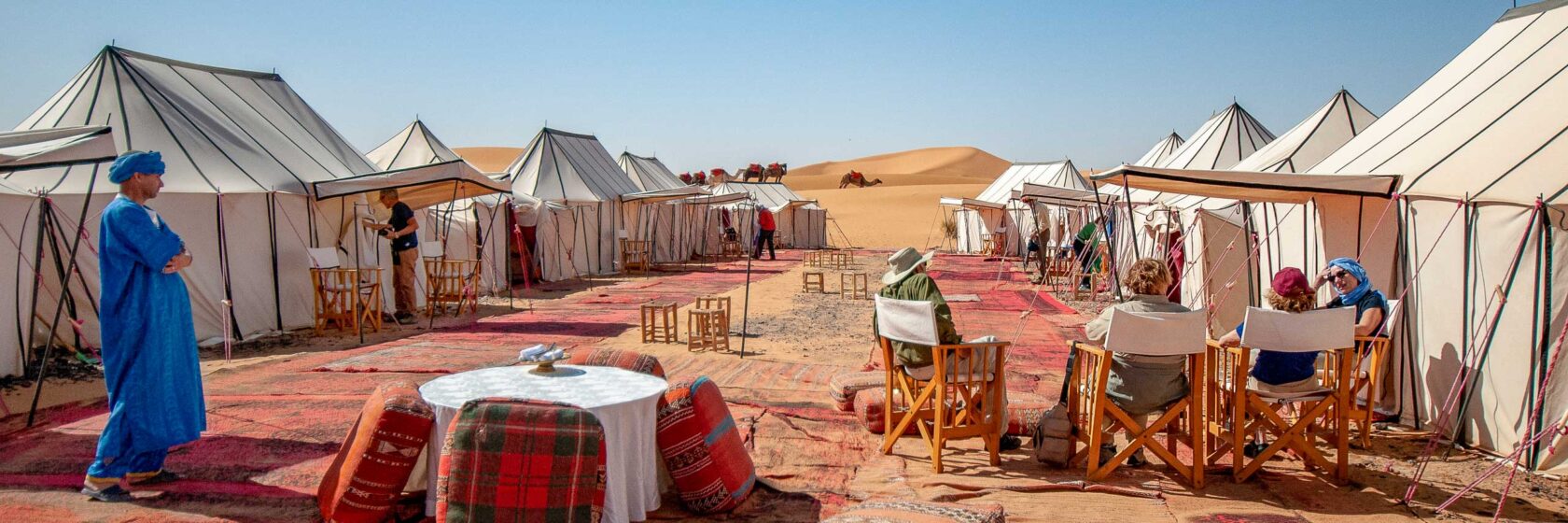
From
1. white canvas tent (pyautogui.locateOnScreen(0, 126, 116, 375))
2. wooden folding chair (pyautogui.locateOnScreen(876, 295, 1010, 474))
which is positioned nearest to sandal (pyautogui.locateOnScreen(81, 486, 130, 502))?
white canvas tent (pyautogui.locateOnScreen(0, 126, 116, 375))

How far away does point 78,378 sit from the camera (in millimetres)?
6766

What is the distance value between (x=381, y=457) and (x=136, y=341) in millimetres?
1418

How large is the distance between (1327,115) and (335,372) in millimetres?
9796

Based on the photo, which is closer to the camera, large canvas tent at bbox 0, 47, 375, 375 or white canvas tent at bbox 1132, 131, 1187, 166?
large canvas tent at bbox 0, 47, 375, 375

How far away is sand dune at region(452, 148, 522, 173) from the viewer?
7782cm

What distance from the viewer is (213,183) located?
342 inches

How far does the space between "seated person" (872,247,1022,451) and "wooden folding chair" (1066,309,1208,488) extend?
417 millimetres

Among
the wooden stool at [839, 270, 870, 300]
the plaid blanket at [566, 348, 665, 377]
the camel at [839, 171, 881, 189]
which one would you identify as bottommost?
the wooden stool at [839, 270, 870, 300]

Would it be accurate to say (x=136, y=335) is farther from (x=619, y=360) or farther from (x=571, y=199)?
(x=571, y=199)

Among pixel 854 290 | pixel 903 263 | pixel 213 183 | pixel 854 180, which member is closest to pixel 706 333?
pixel 903 263

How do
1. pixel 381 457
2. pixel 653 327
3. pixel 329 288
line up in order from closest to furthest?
pixel 381 457, pixel 653 327, pixel 329 288

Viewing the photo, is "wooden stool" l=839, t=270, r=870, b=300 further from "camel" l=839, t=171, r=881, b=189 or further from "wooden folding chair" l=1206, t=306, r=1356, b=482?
"camel" l=839, t=171, r=881, b=189

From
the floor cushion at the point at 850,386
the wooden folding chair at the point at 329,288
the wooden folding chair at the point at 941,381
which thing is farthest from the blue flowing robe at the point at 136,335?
the wooden folding chair at the point at 329,288

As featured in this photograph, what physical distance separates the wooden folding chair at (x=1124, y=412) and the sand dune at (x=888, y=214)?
25.2 metres
